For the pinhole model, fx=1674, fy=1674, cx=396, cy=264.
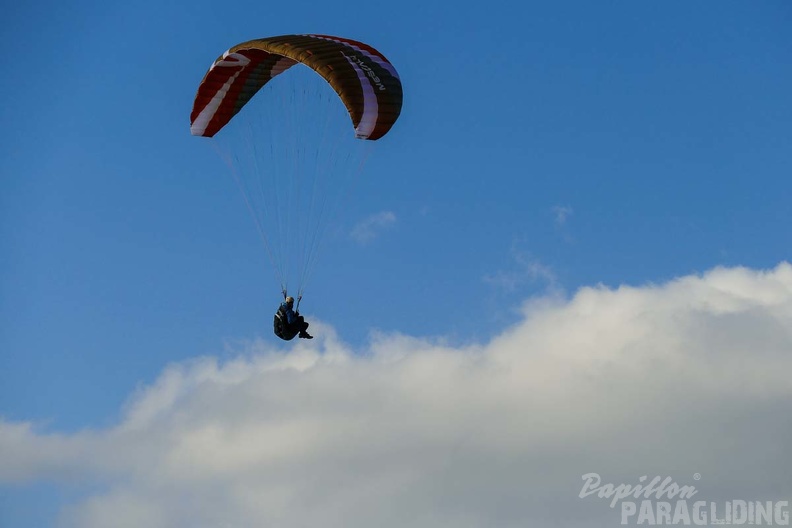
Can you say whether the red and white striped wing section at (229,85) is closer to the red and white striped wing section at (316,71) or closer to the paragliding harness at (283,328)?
the red and white striped wing section at (316,71)

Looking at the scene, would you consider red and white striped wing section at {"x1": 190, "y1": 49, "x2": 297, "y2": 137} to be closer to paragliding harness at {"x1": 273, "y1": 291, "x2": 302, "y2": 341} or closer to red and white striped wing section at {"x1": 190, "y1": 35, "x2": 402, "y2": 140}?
red and white striped wing section at {"x1": 190, "y1": 35, "x2": 402, "y2": 140}

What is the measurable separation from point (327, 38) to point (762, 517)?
23.1 meters

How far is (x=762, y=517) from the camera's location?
5638cm

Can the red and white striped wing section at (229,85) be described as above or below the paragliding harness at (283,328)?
above

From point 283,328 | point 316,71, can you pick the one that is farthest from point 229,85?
point 283,328

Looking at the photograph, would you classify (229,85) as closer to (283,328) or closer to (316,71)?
(316,71)

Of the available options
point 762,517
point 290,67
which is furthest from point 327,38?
point 762,517

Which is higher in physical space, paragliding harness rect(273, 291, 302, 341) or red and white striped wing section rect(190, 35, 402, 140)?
red and white striped wing section rect(190, 35, 402, 140)

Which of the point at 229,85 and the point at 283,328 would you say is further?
the point at 229,85

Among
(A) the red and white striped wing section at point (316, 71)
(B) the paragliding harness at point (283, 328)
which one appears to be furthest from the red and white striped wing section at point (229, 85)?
(B) the paragliding harness at point (283, 328)

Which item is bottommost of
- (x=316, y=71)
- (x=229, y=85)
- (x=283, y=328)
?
(x=283, y=328)

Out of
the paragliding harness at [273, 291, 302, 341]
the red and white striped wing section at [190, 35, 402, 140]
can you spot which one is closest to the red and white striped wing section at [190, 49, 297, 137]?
the red and white striped wing section at [190, 35, 402, 140]

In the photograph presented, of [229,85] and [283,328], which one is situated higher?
[229,85]

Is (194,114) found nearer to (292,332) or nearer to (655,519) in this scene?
(292,332)
